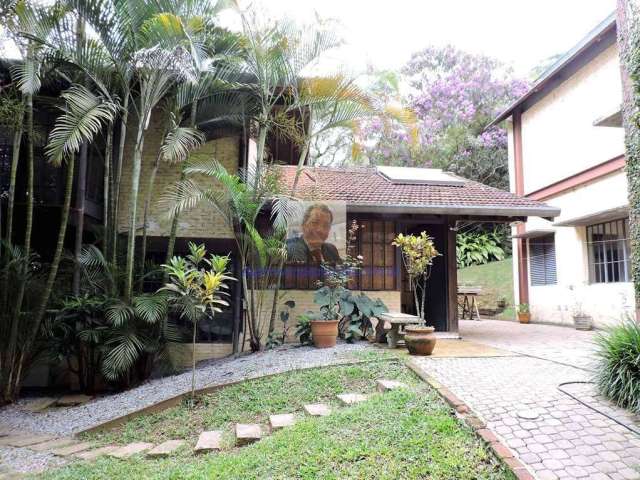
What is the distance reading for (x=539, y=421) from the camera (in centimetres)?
385

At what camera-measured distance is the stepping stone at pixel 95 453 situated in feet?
14.6

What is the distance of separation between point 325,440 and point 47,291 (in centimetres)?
488

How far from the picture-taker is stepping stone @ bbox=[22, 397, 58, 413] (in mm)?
6383

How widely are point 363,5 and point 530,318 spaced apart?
968 cm

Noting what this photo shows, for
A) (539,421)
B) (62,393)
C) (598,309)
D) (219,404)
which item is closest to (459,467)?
(539,421)

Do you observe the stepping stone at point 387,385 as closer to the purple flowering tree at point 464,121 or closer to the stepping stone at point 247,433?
the stepping stone at point 247,433

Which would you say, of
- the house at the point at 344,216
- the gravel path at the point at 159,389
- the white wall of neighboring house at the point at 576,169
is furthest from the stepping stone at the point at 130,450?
the white wall of neighboring house at the point at 576,169

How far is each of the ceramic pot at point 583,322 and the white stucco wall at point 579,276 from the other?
0.51ft

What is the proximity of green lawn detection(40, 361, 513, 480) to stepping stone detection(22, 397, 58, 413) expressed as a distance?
72.7 inches

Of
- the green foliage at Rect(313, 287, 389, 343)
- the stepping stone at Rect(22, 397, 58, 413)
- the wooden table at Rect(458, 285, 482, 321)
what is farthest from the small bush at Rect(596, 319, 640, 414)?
the wooden table at Rect(458, 285, 482, 321)

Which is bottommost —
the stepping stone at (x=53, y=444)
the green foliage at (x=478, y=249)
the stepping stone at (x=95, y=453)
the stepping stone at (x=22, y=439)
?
the stepping stone at (x=22, y=439)

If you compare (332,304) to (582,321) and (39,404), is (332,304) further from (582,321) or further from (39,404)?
(582,321)

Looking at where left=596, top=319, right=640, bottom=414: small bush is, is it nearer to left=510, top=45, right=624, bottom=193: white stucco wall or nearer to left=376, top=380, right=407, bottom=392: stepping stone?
left=376, top=380, right=407, bottom=392: stepping stone

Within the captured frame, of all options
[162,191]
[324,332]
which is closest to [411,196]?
[324,332]
